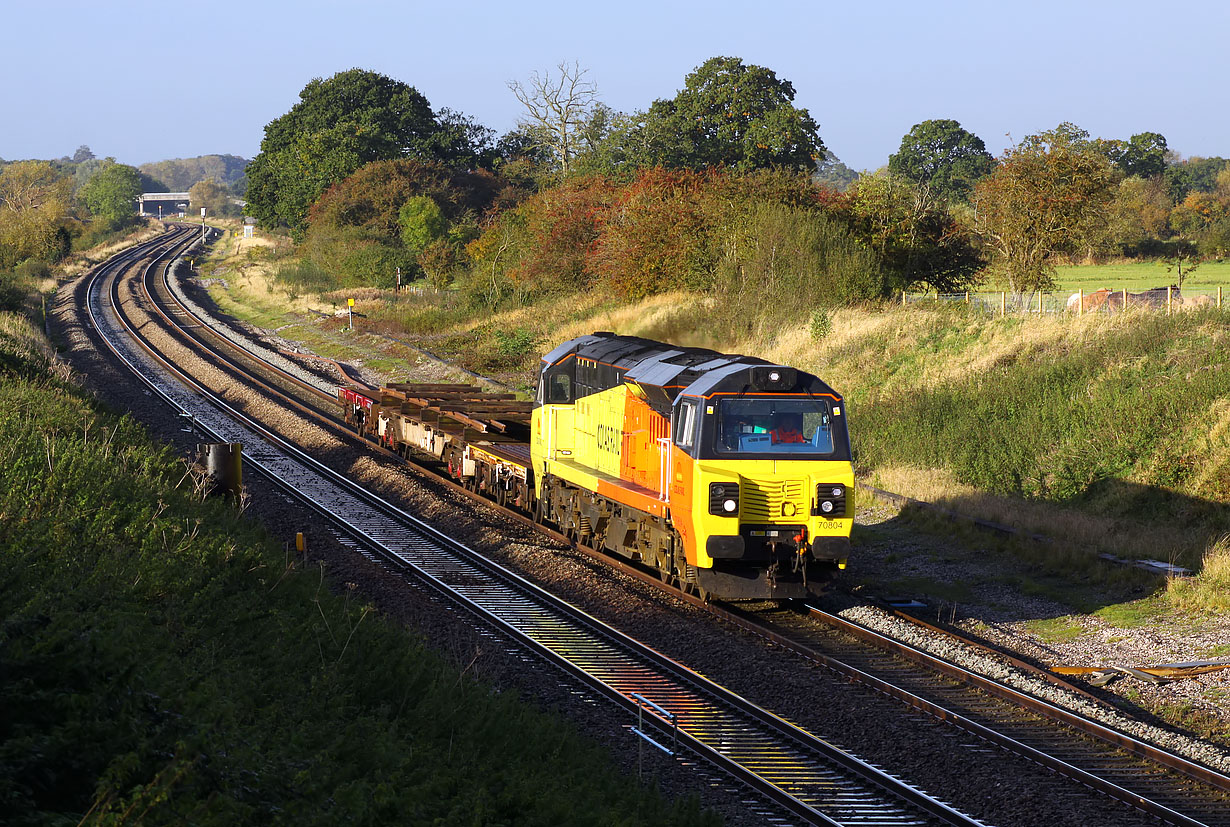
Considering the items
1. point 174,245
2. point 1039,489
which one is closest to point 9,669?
point 1039,489

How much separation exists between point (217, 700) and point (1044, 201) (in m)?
31.0

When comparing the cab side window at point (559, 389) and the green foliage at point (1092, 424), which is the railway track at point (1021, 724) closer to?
the cab side window at point (559, 389)

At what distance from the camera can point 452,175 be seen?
78.2 metres

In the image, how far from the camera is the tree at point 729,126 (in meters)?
68.2

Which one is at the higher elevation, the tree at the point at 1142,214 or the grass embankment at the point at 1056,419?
the tree at the point at 1142,214

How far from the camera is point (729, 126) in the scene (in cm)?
7131

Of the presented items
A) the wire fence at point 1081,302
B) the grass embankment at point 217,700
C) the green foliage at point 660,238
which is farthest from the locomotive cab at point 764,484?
the green foliage at point 660,238

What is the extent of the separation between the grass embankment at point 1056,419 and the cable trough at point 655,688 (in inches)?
288

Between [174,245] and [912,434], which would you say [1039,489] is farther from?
[174,245]

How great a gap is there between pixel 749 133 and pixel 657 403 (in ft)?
188

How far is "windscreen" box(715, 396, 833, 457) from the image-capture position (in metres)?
14.4

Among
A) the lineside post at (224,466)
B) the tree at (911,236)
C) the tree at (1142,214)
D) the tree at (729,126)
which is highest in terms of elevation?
the tree at (729,126)

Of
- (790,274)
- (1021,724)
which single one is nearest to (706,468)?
(1021,724)

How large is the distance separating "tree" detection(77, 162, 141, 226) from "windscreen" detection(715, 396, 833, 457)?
132m
